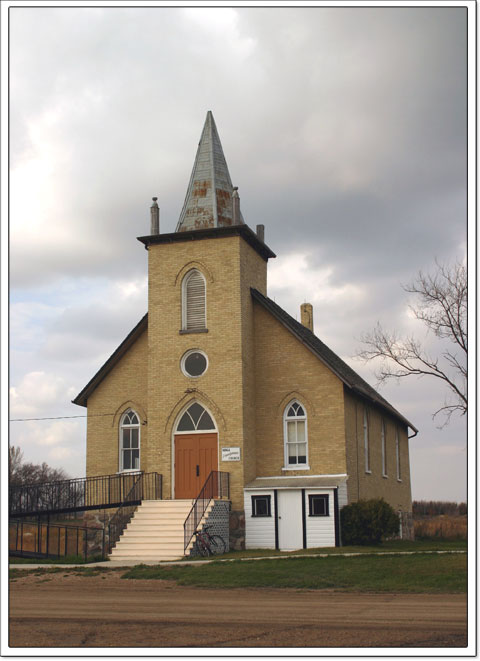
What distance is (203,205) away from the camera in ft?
96.8

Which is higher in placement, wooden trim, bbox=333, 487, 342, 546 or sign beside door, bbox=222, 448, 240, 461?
sign beside door, bbox=222, 448, 240, 461

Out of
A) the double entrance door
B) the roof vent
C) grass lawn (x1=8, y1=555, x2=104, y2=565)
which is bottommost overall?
grass lawn (x1=8, y1=555, x2=104, y2=565)

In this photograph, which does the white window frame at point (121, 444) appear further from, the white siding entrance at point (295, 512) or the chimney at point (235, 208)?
the chimney at point (235, 208)

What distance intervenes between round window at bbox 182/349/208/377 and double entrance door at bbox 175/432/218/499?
82.8 inches

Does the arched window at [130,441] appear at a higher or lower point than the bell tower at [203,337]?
lower

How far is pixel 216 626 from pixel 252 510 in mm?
14749

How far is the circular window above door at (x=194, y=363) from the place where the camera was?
27.7 meters

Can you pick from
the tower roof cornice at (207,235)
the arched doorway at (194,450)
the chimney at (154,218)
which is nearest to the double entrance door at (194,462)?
the arched doorway at (194,450)

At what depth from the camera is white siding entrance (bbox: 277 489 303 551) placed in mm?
25438

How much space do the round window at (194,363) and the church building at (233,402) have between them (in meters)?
0.04

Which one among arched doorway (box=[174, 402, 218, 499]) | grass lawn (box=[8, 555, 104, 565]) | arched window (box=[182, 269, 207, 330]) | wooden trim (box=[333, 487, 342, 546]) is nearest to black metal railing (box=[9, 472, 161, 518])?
arched doorway (box=[174, 402, 218, 499])

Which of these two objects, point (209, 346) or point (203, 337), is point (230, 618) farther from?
point (203, 337)

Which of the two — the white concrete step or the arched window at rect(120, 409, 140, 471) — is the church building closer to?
the arched window at rect(120, 409, 140, 471)
